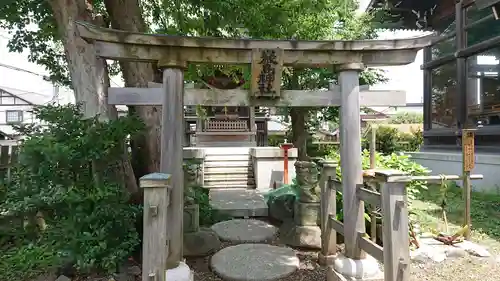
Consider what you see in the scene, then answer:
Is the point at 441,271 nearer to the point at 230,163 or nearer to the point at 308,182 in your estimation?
the point at 308,182

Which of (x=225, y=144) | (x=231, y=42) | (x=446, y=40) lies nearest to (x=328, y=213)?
(x=231, y=42)

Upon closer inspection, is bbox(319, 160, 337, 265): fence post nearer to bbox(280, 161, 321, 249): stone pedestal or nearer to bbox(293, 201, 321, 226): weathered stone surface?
bbox(280, 161, 321, 249): stone pedestal

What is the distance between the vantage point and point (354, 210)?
163 inches

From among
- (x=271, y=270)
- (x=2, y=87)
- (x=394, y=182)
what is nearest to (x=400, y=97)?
(x=394, y=182)

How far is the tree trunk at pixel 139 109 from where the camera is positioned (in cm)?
582

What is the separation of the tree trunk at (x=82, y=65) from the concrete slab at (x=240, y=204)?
3.27m

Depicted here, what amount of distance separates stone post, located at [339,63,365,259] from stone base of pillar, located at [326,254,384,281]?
0.09m

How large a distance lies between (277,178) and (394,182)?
27.3 ft

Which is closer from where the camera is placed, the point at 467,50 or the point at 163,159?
the point at 163,159

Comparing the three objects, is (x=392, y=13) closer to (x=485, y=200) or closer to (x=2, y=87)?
(x=485, y=200)

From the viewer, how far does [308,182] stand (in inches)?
239

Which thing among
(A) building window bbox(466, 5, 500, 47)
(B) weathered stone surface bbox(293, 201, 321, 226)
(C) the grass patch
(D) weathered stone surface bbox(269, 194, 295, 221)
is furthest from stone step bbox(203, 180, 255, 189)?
(A) building window bbox(466, 5, 500, 47)

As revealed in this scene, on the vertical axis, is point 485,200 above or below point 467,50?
below

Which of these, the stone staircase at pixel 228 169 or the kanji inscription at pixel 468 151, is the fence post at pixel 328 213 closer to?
the kanji inscription at pixel 468 151
